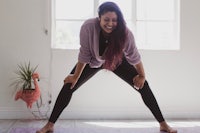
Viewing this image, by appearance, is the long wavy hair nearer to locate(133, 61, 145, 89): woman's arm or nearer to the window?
locate(133, 61, 145, 89): woman's arm

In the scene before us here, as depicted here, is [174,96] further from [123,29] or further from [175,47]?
[123,29]

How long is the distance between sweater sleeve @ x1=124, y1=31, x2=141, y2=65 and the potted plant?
39.7 inches

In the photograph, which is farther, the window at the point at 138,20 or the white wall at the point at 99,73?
the window at the point at 138,20

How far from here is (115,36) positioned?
90.9 inches

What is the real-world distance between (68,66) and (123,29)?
101 cm

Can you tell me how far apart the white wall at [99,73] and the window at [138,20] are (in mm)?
145

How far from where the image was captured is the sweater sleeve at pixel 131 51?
92.8 inches

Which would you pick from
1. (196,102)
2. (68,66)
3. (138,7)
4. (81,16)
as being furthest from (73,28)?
(196,102)

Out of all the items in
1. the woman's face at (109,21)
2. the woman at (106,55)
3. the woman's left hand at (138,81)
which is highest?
the woman's face at (109,21)

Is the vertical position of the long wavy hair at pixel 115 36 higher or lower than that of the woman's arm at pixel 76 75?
higher

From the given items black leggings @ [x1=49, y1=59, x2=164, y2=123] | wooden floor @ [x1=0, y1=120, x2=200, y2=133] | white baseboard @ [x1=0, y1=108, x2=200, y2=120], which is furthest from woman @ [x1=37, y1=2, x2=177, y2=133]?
white baseboard @ [x1=0, y1=108, x2=200, y2=120]

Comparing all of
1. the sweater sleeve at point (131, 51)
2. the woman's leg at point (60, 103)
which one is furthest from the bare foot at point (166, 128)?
the woman's leg at point (60, 103)

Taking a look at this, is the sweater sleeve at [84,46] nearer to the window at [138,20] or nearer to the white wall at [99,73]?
the white wall at [99,73]

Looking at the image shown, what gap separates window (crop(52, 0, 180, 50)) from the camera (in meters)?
3.28
